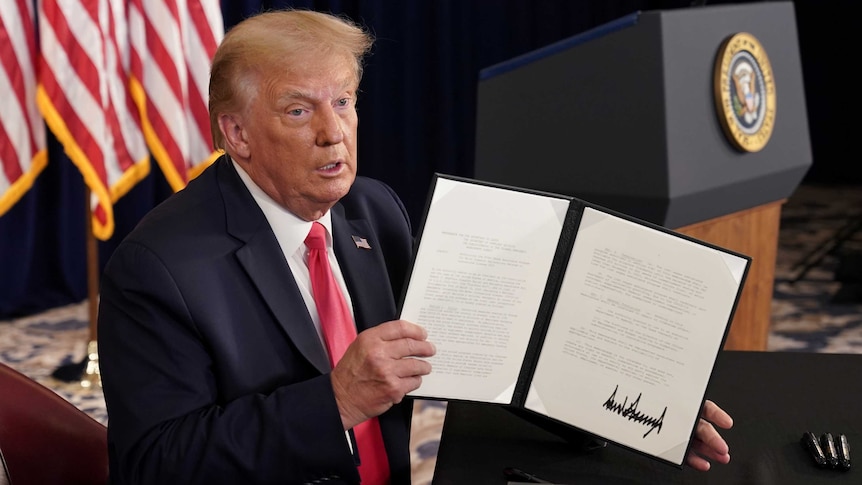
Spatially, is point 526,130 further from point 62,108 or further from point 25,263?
point 25,263

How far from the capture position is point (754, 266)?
348cm

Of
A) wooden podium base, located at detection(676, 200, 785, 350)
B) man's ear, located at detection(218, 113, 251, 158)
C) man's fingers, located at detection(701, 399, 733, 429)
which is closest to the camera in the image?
man's fingers, located at detection(701, 399, 733, 429)

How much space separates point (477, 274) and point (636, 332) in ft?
0.80

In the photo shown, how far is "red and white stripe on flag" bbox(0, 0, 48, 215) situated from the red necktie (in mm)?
3009

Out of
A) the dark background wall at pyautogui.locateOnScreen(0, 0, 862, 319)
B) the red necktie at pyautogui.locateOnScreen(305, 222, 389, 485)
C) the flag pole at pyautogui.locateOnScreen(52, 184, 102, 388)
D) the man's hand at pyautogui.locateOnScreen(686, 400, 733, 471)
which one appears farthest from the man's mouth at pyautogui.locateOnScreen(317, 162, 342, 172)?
the dark background wall at pyautogui.locateOnScreen(0, 0, 862, 319)

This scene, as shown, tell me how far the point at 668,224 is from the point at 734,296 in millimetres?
1459

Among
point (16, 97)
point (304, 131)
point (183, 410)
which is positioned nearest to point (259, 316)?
point (183, 410)

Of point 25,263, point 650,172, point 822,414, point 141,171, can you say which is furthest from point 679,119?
point 25,263

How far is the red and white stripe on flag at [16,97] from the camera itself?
14.5 ft

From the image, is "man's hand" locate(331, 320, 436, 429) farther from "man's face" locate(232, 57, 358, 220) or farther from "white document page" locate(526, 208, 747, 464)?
"man's face" locate(232, 57, 358, 220)

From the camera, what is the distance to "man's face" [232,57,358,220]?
1647 millimetres

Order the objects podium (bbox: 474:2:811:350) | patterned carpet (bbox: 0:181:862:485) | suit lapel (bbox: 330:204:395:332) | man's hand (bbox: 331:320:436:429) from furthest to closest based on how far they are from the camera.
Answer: patterned carpet (bbox: 0:181:862:485) < podium (bbox: 474:2:811:350) < suit lapel (bbox: 330:204:395:332) < man's hand (bbox: 331:320:436:429)
